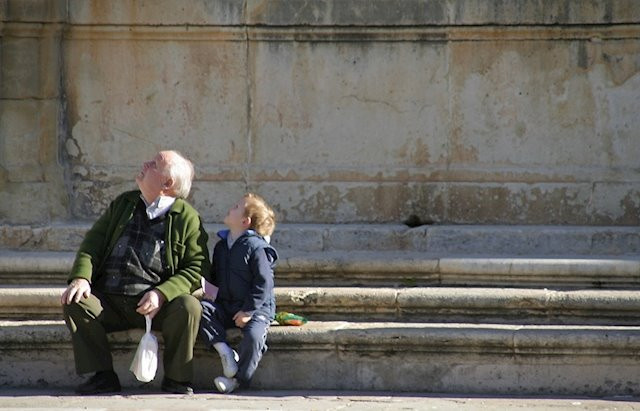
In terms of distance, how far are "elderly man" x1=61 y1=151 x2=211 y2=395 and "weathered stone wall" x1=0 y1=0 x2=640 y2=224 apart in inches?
45.9

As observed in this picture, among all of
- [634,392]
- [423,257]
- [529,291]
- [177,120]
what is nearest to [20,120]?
[177,120]

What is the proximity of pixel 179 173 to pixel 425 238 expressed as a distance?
5.37 ft

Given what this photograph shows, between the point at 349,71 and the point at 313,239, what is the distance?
1.01 meters

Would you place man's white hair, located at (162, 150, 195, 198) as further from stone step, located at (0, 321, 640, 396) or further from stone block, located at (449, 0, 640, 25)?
stone block, located at (449, 0, 640, 25)

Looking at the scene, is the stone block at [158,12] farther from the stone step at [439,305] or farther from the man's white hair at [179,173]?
the stone step at [439,305]

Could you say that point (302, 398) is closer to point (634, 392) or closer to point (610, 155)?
point (634, 392)

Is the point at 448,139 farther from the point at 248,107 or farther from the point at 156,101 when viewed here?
the point at 156,101

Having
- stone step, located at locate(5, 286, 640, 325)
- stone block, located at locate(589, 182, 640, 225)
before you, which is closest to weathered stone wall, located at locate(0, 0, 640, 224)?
stone block, located at locate(589, 182, 640, 225)

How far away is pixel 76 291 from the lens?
7586 millimetres

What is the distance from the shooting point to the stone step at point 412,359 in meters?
7.49

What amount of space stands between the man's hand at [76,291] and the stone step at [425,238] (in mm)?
1333

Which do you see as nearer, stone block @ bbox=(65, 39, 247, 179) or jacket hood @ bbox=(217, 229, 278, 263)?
jacket hood @ bbox=(217, 229, 278, 263)

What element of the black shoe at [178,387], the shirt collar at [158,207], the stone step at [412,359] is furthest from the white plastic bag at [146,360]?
the shirt collar at [158,207]

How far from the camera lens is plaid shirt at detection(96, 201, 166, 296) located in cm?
771
